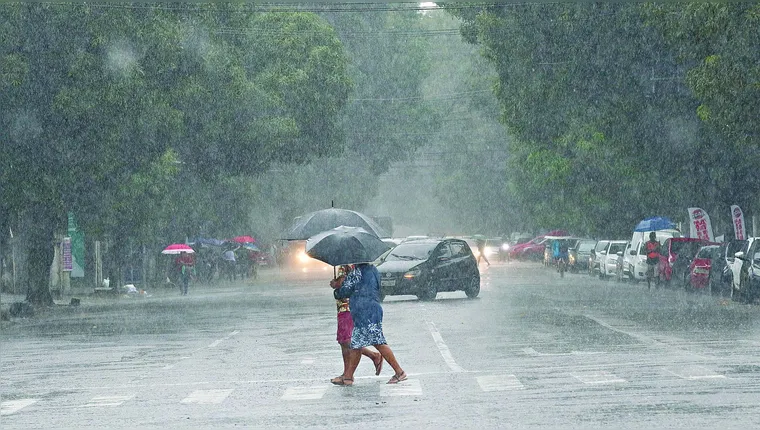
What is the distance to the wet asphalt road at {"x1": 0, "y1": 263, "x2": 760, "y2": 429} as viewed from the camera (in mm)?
13594

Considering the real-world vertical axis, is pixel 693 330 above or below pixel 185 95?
below

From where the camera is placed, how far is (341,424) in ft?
42.6

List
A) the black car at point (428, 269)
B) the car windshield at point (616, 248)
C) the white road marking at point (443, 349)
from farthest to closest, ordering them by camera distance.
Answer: the car windshield at point (616, 248) < the black car at point (428, 269) < the white road marking at point (443, 349)

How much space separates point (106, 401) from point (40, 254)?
25318 millimetres

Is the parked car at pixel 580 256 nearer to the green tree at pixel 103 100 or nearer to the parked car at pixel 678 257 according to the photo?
the parked car at pixel 678 257

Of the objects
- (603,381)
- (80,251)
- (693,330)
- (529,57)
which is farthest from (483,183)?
(603,381)

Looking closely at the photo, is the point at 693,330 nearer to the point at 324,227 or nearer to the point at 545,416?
the point at 324,227

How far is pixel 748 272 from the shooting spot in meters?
35.0

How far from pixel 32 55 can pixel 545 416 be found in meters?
24.7

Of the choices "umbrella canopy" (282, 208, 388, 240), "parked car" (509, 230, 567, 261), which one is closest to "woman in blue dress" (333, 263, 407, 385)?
"umbrella canopy" (282, 208, 388, 240)

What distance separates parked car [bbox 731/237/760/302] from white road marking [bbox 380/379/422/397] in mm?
19385

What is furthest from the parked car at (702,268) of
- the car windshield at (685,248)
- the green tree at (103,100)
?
the green tree at (103,100)

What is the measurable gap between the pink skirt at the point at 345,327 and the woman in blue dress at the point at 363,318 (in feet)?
0.26

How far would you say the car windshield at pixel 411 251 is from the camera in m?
39.9
